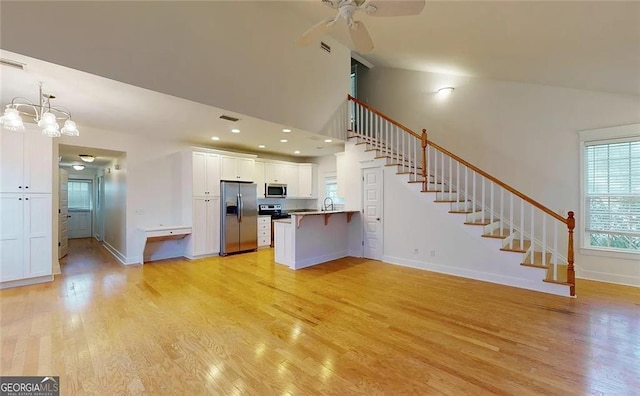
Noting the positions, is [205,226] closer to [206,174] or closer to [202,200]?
[202,200]

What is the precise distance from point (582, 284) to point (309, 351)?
14.8 feet

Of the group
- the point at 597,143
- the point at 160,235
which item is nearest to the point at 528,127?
the point at 597,143

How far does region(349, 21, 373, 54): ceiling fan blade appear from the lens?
9.24 ft

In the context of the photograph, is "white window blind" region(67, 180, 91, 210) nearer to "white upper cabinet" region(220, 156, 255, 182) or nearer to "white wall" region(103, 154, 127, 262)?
"white wall" region(103, 154, 127, 262)

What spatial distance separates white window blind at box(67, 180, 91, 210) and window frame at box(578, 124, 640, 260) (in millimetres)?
13590

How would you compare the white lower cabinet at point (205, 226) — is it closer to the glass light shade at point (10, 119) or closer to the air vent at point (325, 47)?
the glass light shade at point (10, 119)

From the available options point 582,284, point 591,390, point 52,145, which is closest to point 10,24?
point 52,145

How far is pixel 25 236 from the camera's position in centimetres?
401

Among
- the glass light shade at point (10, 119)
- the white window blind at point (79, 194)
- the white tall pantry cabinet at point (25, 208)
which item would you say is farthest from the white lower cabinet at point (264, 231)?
the white window blind at point (79, 194)

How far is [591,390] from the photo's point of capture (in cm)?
188

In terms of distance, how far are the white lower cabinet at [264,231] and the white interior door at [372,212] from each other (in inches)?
110

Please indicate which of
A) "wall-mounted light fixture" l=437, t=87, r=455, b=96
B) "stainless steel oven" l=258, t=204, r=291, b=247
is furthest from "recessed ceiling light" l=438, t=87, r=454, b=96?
"stainless steel oven" l=258, t=204, r=291, b=247

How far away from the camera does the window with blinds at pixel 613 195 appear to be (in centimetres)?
406

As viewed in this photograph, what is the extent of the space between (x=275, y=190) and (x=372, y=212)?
3219 millimetres
